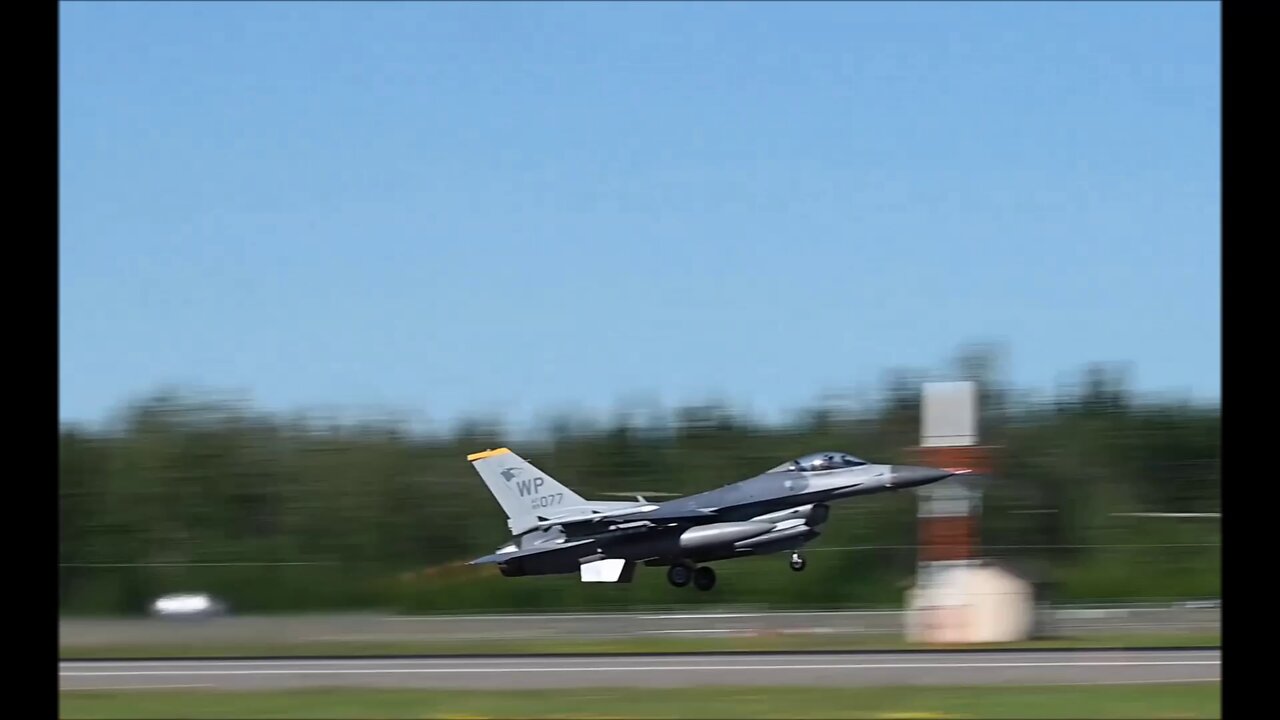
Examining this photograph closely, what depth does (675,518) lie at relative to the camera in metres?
16.8

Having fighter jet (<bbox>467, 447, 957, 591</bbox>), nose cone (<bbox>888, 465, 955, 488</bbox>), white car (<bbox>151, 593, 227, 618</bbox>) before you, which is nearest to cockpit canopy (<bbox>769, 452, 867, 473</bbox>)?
fighter jet (<bbox>467, 447, 957, 591</bbox>)

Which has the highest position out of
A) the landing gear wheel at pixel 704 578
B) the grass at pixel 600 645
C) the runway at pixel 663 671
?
the landing gear wheel at pixel 704 578

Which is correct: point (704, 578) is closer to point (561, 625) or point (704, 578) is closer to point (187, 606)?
point (561, 625)

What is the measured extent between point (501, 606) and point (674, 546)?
7.61 ft

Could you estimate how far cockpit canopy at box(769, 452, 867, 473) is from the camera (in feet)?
54.9

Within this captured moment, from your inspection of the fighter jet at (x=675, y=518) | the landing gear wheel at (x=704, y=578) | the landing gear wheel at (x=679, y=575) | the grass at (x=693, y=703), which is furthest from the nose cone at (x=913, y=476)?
the grass at (x=693, y=703)

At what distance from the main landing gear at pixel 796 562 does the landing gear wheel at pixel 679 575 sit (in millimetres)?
1359

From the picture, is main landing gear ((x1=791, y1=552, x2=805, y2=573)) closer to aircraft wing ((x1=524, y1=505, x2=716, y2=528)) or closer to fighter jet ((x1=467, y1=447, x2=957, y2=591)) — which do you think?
fighter jet ((x1=467, y1=447, x2=957, y2=591))

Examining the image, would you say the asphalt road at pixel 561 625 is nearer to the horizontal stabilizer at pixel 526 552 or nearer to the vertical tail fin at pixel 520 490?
the horizontal stabilizer at pixel 526 552

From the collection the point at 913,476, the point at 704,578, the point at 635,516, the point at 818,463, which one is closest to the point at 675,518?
the point at 635,516

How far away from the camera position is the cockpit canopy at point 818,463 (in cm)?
1673

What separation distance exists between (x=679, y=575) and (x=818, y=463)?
88.3 inches
